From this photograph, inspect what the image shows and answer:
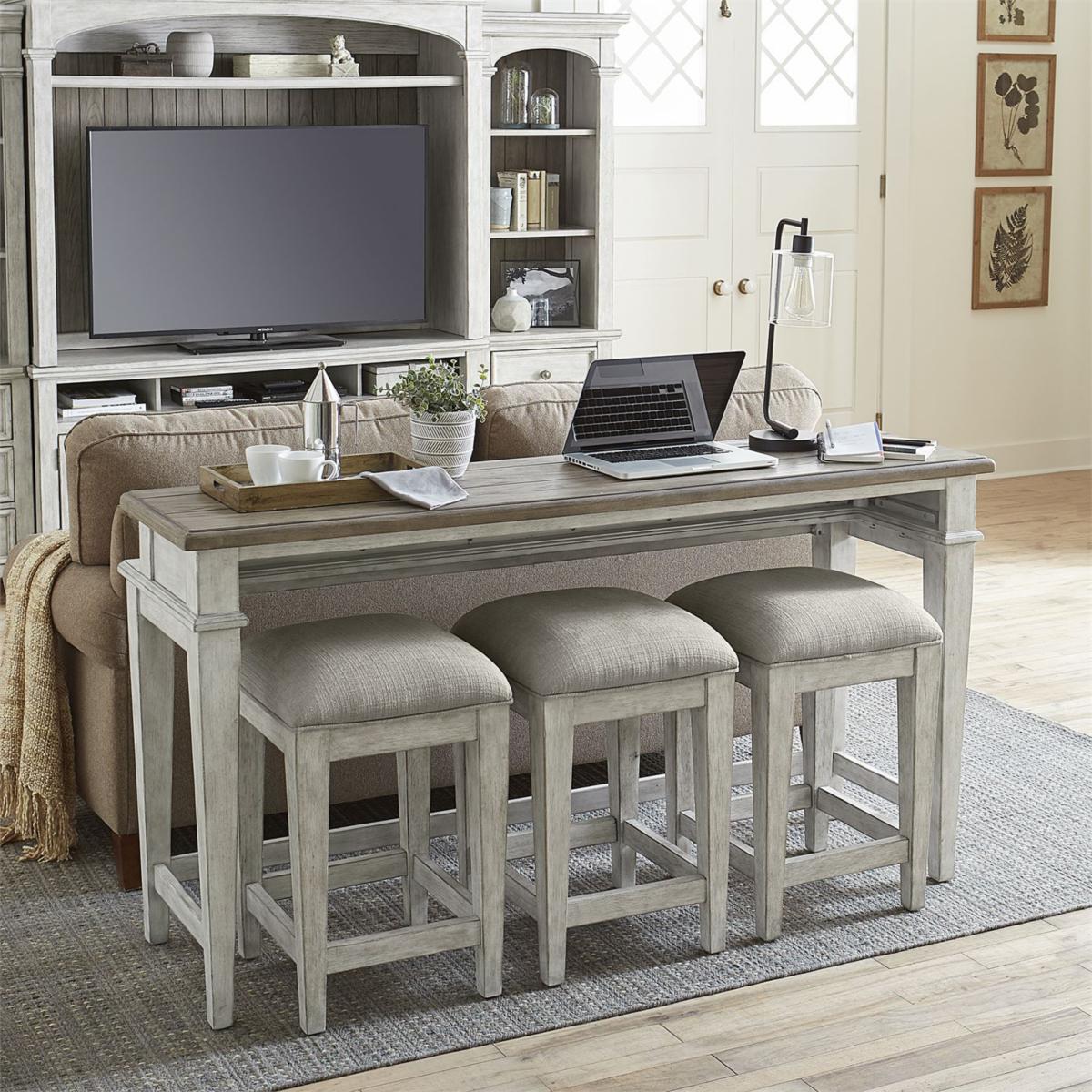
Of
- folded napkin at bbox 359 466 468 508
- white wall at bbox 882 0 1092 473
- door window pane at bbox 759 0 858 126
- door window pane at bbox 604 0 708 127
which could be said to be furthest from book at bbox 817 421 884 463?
white wall at bbox 882 0 1092 473

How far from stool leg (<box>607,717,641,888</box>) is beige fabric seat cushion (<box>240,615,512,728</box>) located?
2.02 ft

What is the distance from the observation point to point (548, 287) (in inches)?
255

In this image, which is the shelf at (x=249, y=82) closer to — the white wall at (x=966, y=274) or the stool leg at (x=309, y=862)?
the white wall at (x=966, y=274)

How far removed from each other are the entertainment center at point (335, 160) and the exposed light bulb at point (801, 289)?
9.60 ft

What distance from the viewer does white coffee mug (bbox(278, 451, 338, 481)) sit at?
2725mm

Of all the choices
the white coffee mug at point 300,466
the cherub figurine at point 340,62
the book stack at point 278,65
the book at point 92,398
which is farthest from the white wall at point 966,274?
the white coffee mug at point 300,466

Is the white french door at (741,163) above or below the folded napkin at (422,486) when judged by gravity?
above

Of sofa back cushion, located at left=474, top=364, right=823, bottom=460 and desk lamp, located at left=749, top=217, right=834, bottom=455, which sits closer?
desk lamp, located at left=749, top=217, right=834, bottom=455

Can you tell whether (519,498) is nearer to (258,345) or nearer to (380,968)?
(380,968)

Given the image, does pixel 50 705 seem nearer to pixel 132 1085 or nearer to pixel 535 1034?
pixel 132 1085

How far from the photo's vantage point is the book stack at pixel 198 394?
18.8 ft

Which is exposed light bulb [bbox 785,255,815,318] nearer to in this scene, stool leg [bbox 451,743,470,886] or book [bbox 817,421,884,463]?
book [bbox 817,421,884,463]

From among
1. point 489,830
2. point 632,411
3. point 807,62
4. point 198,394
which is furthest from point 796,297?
point 807,62

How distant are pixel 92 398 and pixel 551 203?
1970mm
